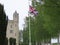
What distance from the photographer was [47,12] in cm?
Result: 2000

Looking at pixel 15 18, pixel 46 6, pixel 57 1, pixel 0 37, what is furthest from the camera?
pixel 15 18

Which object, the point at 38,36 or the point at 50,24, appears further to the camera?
the point at 38,36

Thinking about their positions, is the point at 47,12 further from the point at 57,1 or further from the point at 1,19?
Answer: the point at 1,19

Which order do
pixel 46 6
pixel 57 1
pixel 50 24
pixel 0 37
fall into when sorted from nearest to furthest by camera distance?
pixel 0 37 < pixel 57 1 < pixel 46 6 < pixel 50 24

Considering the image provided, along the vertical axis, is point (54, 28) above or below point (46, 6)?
below

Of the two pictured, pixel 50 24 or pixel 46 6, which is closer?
pixel 46 6

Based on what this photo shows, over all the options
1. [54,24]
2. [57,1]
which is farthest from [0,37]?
[54,24]

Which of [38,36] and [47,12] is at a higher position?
[47,12]

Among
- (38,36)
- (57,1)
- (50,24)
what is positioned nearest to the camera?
(57,1)

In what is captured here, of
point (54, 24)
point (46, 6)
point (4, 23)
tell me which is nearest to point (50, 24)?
point (54, 24)

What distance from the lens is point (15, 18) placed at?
124125 mm

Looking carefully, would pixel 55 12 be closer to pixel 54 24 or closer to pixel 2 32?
pixel 54 24

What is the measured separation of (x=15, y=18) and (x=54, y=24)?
341ft

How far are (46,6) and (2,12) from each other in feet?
34.7
